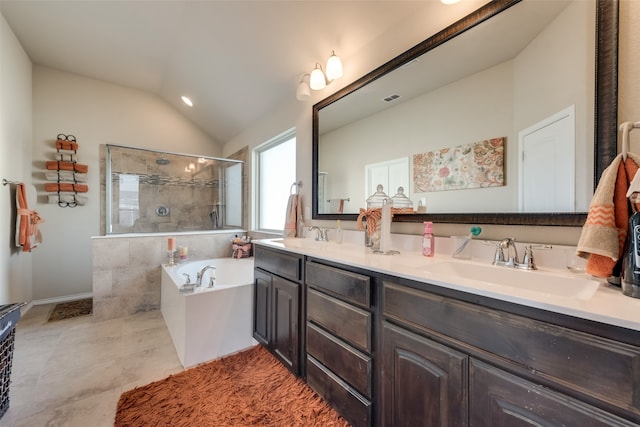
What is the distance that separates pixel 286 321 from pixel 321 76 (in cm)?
185

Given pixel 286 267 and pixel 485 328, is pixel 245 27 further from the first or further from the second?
pixel 485 328

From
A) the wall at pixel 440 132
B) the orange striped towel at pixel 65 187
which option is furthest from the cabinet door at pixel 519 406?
the orange striped towel at pixel 65 187

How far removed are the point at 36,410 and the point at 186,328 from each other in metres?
0.78

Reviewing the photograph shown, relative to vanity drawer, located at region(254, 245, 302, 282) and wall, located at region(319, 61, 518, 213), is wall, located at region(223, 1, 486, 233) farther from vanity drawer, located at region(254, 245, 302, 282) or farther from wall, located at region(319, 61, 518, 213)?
vanity drawer, located at region(254, 245, 302, 282)

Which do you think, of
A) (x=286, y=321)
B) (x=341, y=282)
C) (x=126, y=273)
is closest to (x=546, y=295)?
(x=341, y=282)

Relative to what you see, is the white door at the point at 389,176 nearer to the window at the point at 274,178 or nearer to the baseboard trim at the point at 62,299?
the window at the point at 274,178

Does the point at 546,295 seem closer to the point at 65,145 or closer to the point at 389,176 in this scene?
the point at 389,176

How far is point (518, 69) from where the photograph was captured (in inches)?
45.7

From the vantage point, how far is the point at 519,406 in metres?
0.69

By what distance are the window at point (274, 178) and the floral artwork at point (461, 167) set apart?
1.56m

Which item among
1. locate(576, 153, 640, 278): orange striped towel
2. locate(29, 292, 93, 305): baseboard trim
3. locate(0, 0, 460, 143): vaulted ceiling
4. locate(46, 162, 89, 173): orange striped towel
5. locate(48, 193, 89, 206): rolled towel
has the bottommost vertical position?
locate(29, 292, 93, 305): baseboard trim

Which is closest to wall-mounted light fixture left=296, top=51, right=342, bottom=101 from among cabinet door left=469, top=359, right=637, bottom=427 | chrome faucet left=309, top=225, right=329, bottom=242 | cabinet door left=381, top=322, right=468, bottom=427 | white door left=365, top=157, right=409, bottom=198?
white door left=365, top=157, right=409, bottom=198

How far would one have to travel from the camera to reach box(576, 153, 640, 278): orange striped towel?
746mm

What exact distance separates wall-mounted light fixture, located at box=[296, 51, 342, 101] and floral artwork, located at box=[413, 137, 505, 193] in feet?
3.04
